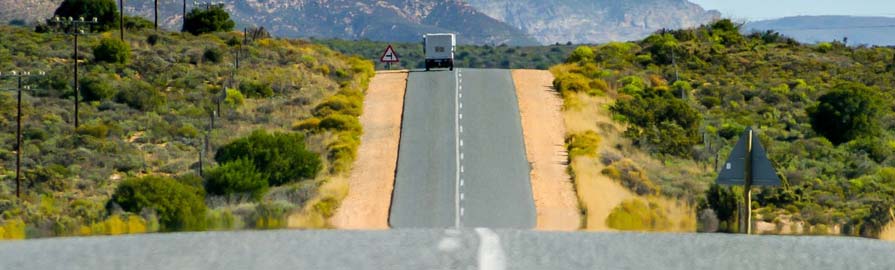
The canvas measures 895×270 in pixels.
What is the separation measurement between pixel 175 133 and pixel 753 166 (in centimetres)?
3779

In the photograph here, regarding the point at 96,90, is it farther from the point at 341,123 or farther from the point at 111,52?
the point at 341,123

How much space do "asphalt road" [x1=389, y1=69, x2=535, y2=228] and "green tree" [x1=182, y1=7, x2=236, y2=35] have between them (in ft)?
114

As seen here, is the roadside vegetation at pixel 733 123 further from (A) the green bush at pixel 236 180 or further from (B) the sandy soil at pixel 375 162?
(A) the green bush at pixel 236 180

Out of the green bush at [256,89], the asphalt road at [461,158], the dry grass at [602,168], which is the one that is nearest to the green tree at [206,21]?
the green bush at [256,89]

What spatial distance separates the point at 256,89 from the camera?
7406 cm

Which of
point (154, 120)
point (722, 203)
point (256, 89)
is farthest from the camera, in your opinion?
point (256, 89)

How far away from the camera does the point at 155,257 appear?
75.3 ft

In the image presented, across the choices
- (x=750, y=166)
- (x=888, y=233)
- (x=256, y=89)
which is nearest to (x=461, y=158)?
(x=888, y=233)

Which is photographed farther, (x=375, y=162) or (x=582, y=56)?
(x=582, y=56)

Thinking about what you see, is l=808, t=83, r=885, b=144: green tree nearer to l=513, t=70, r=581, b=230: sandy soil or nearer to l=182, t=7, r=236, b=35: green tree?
l=513, t=70, r=581, b=230: sandy soil

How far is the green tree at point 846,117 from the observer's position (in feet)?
230

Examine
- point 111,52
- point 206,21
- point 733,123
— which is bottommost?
point 733,123

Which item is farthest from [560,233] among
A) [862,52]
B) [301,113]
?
[862,52]

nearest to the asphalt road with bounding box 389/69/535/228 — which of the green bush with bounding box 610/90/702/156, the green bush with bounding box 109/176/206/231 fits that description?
the green bush with bounding box 610/90/702/156
